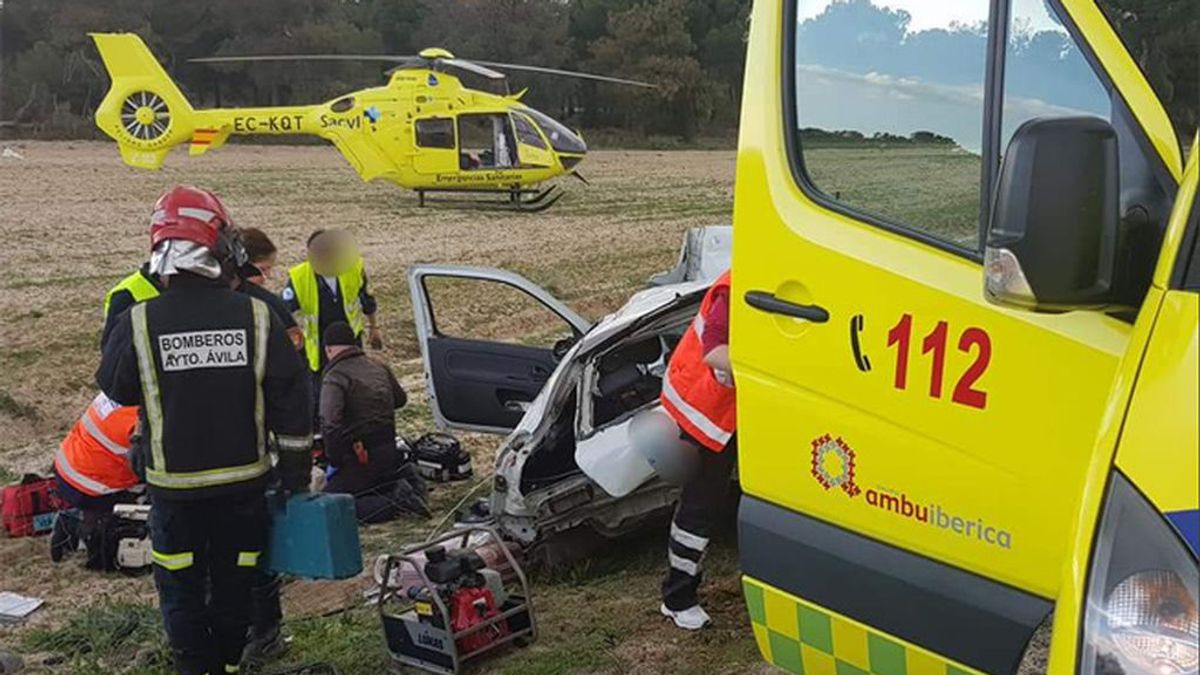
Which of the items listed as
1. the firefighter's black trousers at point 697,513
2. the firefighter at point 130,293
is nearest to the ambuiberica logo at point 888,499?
the firefighter's black trousers at point 697,513

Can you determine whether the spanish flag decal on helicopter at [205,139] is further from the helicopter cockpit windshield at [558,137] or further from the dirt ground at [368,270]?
the helicopter cockpit windshield at [558,137]

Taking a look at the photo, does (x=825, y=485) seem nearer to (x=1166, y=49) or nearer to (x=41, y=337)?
(x=1166, y=49)

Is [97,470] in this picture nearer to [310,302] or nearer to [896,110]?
[310,302]

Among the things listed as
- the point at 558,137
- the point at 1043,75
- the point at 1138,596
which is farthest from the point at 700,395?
the point at 558,137

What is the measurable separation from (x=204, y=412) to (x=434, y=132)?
19.8 metres

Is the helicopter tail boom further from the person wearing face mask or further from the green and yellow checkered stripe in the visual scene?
the green and yellow checkered stripe

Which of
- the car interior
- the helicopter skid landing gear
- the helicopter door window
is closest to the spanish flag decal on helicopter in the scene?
the helicopter skid landing gear

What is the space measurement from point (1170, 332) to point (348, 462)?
195 inches

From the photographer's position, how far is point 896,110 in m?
3.04

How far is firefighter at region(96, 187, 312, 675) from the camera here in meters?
4.05

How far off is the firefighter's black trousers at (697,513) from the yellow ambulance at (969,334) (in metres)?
1.37

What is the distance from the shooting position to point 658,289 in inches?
202

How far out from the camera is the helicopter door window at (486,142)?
2347 cm

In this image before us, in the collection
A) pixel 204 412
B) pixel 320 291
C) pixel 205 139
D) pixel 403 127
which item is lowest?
pixel 205 139
